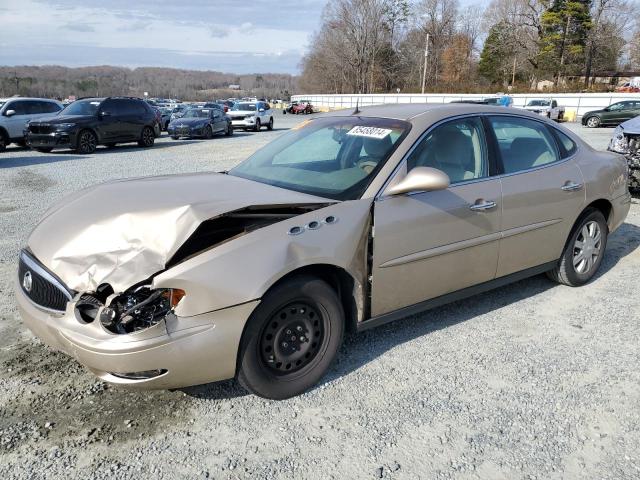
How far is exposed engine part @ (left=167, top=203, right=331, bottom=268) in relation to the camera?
2.89 meters

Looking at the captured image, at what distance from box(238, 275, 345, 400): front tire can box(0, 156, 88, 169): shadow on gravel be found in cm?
1321

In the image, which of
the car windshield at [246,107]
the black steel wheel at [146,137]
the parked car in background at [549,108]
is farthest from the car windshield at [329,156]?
the parked car in background at [549,108]

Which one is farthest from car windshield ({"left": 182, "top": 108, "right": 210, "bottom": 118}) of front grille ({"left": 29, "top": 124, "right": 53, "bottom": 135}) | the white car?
front grille ({"left": 29, "top": 124, "right": 53, "bottom": 135})

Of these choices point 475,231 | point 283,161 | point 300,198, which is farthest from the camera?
point 283,161

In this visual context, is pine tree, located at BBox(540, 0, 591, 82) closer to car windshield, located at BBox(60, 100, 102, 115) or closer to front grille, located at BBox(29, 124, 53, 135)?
car windshield, located at BBox(60, 100, 102, 115)

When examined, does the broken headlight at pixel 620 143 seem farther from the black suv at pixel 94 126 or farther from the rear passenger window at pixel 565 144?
the black suv at pixel 94 126

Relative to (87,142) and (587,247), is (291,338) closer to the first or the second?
(587,247)

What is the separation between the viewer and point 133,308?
2.60m

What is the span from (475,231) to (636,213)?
5345 millimetres

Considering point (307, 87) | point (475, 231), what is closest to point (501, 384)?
point (475, 231)

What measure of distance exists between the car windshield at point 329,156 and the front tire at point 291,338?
0.69 meters

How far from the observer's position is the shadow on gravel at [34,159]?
13.9 m

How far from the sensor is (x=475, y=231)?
379 centimetres

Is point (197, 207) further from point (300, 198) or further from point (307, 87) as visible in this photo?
point (307, 87)
